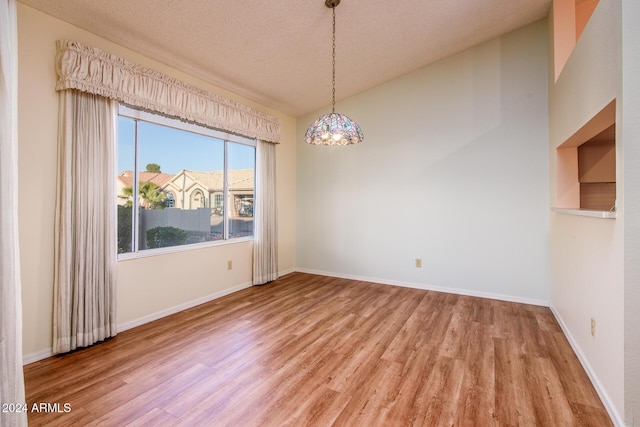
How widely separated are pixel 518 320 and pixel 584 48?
8.63 feet

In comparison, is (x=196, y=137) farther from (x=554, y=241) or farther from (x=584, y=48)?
(x=554, y=241)

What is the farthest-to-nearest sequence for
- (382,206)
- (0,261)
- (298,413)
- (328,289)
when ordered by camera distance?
(382,206) → (328,289) → (298,413) → (0,261)

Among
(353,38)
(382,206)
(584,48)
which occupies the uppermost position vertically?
(353,38)

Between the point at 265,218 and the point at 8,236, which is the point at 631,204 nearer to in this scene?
the point at 8,236

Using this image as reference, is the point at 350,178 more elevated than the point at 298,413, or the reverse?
the point at 350,178

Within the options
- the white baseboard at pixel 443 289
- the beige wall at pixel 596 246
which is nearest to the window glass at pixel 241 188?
the white baseboard at pixel 443 289

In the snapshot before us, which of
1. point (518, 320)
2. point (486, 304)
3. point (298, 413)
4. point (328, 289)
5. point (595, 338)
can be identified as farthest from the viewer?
point (328, 289)

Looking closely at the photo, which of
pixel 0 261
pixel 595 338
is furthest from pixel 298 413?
pixel 595 338

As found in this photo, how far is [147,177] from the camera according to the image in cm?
323

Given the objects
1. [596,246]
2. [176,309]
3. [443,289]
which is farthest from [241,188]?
[596,246]

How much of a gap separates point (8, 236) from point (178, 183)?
7.25ft

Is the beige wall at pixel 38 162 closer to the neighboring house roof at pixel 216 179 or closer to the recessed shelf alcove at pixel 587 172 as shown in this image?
the neighboring house roof at pixel 216 179

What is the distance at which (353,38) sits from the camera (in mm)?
3410

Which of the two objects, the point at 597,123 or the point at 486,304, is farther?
the point at 486,304
